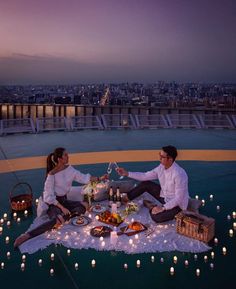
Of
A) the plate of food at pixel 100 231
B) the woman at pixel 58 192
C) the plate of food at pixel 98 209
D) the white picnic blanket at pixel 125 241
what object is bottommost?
the white picnic blanket at pixel 125 241

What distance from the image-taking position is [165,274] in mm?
4023

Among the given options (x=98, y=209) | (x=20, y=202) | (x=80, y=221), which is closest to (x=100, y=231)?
(x=80, y=221)

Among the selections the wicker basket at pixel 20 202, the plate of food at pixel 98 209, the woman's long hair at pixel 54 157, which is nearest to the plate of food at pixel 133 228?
the plate of food at pixel 98 209

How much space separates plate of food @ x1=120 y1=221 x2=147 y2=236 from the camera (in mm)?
5043

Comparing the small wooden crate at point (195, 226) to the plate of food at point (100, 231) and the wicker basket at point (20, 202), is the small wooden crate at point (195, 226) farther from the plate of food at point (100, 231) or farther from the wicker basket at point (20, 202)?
the wicker basket at point (20, 202)

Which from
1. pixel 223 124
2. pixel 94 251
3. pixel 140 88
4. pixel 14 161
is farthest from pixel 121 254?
pixel 140 88

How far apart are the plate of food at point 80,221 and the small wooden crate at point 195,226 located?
1660mm

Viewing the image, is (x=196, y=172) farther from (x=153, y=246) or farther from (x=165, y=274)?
(x=165, y=274)

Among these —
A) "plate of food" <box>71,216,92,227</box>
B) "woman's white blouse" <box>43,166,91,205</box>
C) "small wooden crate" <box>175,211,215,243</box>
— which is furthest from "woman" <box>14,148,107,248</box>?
"small wooden crate" <box>175,211,215,243</box>

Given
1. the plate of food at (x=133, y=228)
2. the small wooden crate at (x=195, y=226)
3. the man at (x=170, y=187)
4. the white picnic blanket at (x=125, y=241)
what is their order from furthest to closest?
the man at (x=170, y=187) → the plate of food at (x=133, y=228) → the small wooden crate at (x=195, y=226) → the white picnic blanket at (x=125, y=241)

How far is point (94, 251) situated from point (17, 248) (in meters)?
1.24

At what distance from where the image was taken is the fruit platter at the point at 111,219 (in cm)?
531

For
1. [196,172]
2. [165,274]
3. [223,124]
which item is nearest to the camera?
[165,274]

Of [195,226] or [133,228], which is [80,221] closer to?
[133,228]
